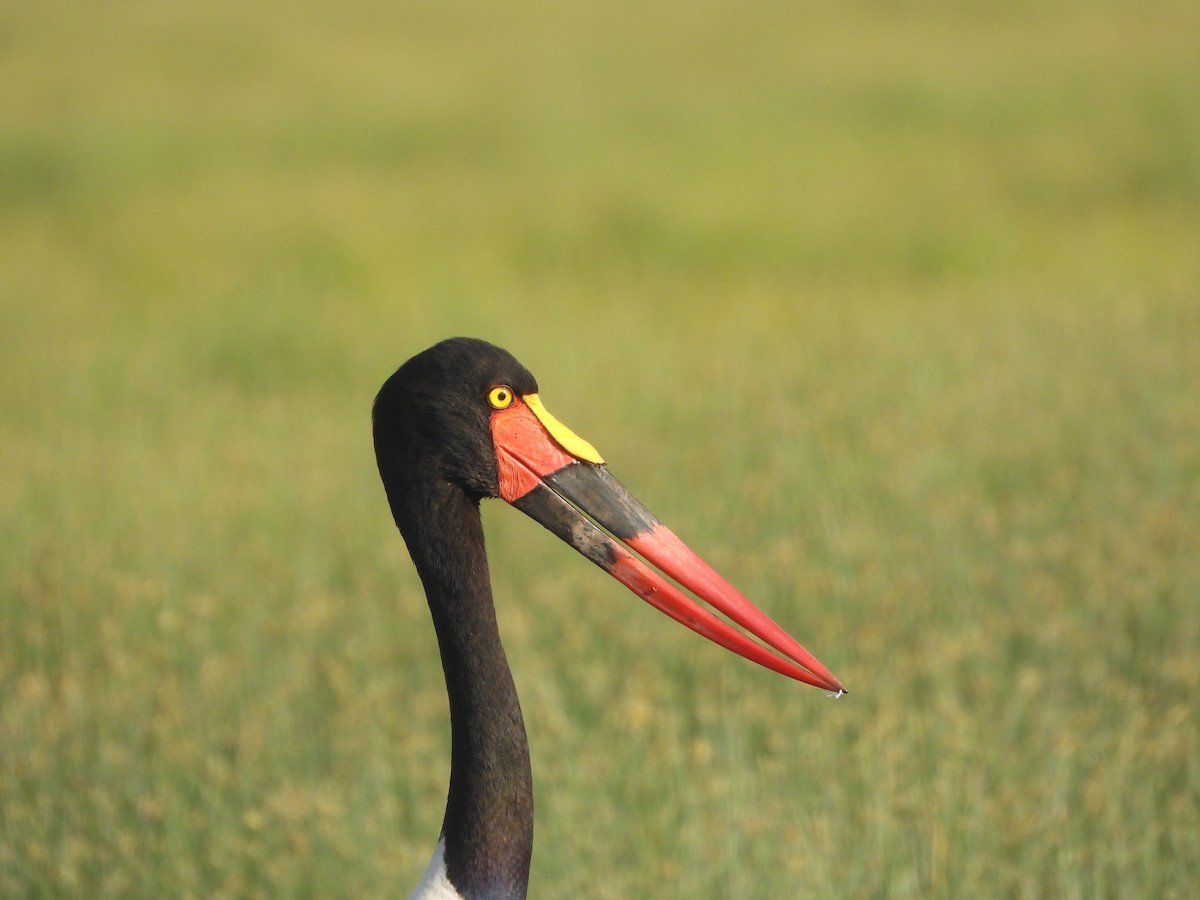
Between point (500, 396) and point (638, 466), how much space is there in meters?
4.09

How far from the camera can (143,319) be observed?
9.61 meters

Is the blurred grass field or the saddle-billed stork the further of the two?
the blurred grass field

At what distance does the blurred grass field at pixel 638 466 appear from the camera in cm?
378

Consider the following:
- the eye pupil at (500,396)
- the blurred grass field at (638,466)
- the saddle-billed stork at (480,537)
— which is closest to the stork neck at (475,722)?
the saddle-billed stork at (480,537)

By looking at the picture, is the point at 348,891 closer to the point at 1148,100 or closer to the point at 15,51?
the point at 1148,100

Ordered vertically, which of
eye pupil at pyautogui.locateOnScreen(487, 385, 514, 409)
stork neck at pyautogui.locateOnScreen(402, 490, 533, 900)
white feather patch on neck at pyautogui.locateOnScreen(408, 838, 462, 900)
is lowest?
white feather patch on neck at pyautogui.locateOnScreen(408, 838, 462, 900)

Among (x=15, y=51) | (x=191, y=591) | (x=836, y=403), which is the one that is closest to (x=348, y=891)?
(x=191, y=591)

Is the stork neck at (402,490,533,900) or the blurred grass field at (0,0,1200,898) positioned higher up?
the blurred grass field at (0,0,1200,898)

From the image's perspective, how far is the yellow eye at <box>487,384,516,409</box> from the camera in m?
2.44

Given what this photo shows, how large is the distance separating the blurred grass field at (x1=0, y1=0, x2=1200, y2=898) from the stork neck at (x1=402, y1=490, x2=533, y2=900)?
1097mm

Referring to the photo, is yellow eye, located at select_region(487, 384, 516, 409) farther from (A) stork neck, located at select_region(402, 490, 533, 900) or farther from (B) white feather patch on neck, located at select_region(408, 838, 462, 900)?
(B) white feather patch on neck, located at select_region(408, 838, 462, 900)

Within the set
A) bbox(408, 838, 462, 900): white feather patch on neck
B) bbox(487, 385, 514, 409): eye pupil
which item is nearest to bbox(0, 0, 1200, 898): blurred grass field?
bbox(408, 838, 462, 900): white feather patch on neck

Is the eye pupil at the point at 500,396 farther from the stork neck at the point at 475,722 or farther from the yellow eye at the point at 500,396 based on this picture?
the stork neck at the point at 475,722

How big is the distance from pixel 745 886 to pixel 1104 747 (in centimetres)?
123
